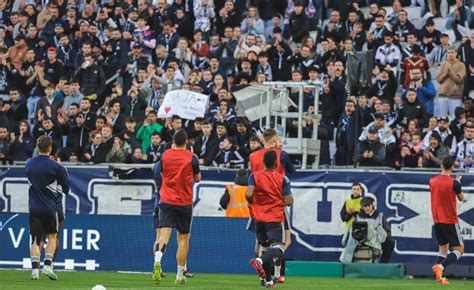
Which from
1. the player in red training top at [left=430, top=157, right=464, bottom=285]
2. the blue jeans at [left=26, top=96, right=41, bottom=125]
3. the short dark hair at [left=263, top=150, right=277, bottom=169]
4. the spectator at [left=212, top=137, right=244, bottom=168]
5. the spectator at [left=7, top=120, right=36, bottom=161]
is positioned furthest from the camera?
the blue jeans at [left=26, top=96, right=41, bottom=125]

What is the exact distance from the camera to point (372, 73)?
30312 millimetres

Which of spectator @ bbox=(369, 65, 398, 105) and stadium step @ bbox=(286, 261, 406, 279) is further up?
spectator @ bbox=(369, 65, 398, 105)

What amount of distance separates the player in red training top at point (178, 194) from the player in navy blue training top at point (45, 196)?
5.62 feet

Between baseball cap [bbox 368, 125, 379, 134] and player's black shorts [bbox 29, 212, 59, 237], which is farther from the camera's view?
baseball cap [bbox 368, 125, 379, 134]

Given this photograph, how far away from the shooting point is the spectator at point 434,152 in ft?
90.6

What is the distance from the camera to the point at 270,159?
1930cm

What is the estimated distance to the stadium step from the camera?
2538 centimetres

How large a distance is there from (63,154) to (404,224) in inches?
338

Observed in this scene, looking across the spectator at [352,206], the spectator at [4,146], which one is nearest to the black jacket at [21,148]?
the spectator at [4,146]

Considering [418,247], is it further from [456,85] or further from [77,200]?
[77,200]

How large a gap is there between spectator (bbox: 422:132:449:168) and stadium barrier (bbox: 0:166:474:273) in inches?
18.5

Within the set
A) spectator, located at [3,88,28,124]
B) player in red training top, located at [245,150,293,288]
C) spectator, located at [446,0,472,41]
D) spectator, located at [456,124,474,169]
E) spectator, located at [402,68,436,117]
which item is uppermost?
spectator, located at [446,0,472,41]

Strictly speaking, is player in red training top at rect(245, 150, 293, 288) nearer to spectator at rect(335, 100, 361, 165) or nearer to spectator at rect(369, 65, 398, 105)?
spectator at rect(335, 100, 361, 165)

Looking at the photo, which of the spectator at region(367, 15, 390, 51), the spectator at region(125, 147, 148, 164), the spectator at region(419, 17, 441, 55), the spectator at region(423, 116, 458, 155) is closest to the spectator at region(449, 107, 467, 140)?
the spectator at region(423, 116, 458, 155)
